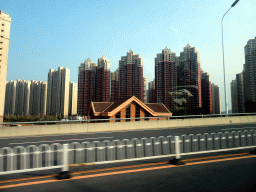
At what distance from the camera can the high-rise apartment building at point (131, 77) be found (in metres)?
73.6

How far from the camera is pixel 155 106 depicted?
35.9 metres

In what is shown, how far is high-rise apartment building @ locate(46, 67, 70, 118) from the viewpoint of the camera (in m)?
93.1

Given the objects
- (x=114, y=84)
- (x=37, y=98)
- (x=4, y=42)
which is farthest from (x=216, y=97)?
(x=4, y=42)

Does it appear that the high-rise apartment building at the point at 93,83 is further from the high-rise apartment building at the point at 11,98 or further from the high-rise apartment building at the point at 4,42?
the high-rise apartment building at the point at 11,98

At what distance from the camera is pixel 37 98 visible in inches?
3890

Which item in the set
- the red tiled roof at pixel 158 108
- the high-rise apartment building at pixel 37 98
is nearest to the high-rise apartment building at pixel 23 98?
the high-rise apartment building at pixel 37 98

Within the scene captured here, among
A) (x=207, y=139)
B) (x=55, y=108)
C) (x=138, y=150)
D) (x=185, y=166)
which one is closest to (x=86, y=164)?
Result: (x=138, y=150)

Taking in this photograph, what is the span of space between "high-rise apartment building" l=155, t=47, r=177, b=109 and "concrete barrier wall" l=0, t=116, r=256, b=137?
48.8 m

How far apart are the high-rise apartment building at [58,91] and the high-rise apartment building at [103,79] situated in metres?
24.5

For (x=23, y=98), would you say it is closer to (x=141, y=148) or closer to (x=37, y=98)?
(x=37, y=98)

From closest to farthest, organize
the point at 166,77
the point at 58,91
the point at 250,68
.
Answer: the point at 250,68, the point at 166,77, the point at 58,91

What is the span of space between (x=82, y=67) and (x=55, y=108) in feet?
100

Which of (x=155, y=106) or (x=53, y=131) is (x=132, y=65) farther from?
(x=53, y=131)

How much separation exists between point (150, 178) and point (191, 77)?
65.6m
